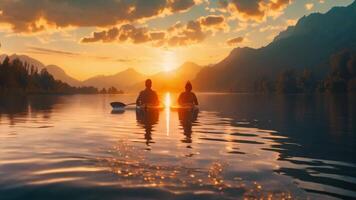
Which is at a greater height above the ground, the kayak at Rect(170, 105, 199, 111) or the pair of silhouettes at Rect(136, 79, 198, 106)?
the pair of silhouettes at Rect(136, 79, 198, 106)

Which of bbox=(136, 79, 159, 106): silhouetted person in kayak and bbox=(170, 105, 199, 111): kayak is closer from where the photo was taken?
bbox=(136, 79, 159, 106): silhouetted person in kayak

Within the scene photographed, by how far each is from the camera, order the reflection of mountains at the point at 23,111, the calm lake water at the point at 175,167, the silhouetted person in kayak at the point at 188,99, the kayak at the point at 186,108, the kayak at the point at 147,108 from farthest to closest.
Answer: the kayak at the point at 186,108 < the kayak at the point at 147,108 < the silhouetted person in kayak at the point at 188,99 < the reflection of mountains at the point at 23,111 < the calm lake water at the point at 175,167

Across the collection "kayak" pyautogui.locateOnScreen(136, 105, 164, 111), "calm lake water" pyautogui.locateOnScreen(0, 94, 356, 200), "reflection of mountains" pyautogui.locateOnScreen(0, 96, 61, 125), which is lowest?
"calm lake water" pyautogui.locateOnScreen(0, 94, 356, 200)

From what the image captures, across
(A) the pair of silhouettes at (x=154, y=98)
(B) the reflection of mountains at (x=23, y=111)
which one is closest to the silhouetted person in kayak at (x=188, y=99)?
(A) the pair of silhouettes at (x=154, y=98)

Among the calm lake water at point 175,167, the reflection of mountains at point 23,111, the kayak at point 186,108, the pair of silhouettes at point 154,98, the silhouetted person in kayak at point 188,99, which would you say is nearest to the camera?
the calm lake water at point 175,167

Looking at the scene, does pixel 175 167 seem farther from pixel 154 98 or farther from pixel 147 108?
pixel 147 108

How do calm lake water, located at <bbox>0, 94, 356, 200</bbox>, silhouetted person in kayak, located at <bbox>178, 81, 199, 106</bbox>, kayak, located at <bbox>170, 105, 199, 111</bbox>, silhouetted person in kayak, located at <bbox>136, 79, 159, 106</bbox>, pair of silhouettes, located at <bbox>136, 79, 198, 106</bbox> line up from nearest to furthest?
calm lake water, located at <bbox>0, 94, 356, 200</bbox> < silhouetted person in kayak, located at <bbox>136, 79, 159, 106</bbox> < pair of silhouettes, located at <bbox>136, 79, 198, 106</bbox> < silhouetted person in kayak, located at <bbox>178, 81, 199, 106</bbox> < kayak, located at <bbox>170, 105, 199, 111</bbox>

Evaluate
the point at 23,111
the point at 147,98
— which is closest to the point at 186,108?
the point at 147,98

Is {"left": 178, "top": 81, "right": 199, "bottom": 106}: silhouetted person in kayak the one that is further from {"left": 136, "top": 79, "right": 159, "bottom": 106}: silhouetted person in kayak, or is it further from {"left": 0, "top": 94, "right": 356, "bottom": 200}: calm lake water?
{"left": 0, "top": 94, "right": 356, "bottom": 200}: calm lake water

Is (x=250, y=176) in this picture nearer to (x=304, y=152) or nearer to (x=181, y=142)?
(x=304, y=152)

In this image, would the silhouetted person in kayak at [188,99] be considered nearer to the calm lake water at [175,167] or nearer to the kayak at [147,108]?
the kayak at [147,108]

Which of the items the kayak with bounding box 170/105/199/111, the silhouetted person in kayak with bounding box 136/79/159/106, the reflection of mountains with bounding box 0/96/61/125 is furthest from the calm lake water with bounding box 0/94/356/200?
the kayak with bounding box 170/105/199/111

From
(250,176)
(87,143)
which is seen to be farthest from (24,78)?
(250,176)

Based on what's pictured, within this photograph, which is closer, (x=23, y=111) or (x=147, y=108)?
(x=23, y=111)
